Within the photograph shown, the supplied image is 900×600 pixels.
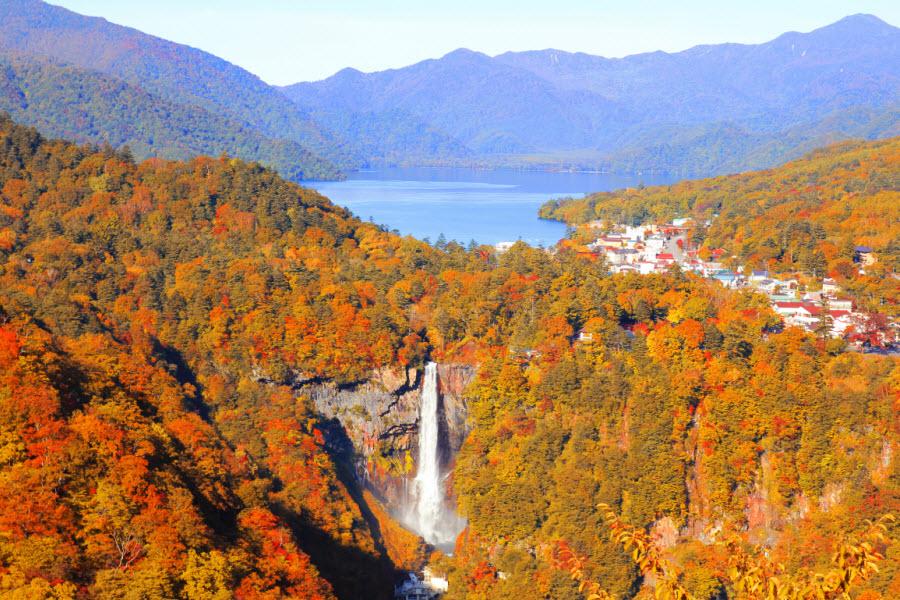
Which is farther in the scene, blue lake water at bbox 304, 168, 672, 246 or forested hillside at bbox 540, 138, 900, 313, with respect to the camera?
blue lake water at bbox 304, 168, 672, 246

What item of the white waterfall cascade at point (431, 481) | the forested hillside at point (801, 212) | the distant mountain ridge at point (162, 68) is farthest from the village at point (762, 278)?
the distant mountain ridge at point (162, 68)

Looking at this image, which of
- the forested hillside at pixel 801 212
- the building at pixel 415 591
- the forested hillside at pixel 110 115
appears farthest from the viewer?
the forested hillside at pixel 110 115

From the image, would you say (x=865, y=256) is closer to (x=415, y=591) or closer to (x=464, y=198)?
(x=415, y=591)

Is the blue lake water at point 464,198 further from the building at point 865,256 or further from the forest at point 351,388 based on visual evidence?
the forest at point 351,388

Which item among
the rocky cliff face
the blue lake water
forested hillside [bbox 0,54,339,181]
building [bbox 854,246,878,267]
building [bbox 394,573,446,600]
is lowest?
building [bbox 394,573,446,600]

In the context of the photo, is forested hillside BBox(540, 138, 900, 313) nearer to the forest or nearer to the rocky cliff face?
the forest

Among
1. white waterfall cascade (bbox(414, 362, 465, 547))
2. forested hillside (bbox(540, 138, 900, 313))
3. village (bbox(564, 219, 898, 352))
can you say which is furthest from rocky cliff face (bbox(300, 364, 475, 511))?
forested hillside (bbox(540, 138, 900, 313))
